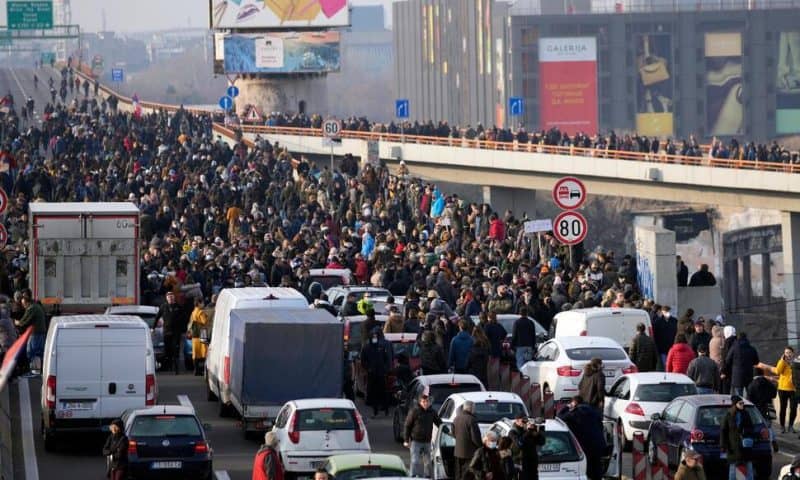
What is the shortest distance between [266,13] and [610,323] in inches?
2957

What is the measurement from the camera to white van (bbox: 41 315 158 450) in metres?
24.6

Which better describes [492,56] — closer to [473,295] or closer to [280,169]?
[280,169]

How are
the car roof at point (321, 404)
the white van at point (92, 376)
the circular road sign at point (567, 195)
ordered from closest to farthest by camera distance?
the car roof at point (321, 404) < the white van at point (92, 376) < the circular road sign at point (567, 195)

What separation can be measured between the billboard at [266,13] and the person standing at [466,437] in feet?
271

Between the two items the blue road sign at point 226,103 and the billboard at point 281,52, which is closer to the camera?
the blue road sign at point 226,103

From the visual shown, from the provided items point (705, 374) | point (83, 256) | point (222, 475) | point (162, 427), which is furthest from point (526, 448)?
point (83, 256)

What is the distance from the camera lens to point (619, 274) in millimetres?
34906

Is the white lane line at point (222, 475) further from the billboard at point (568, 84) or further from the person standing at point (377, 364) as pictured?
the billboard at point (568, 84)

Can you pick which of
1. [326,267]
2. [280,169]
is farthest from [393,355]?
[280,169]

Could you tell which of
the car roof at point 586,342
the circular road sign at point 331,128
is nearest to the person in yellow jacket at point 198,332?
the car roof at point 586,342

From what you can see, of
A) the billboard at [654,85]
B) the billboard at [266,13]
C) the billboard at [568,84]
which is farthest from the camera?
the billboard at [654,85]

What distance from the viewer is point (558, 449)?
20.7 m

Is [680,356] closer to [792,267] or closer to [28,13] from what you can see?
[792,267]

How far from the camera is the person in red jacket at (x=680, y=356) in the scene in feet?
89.4
